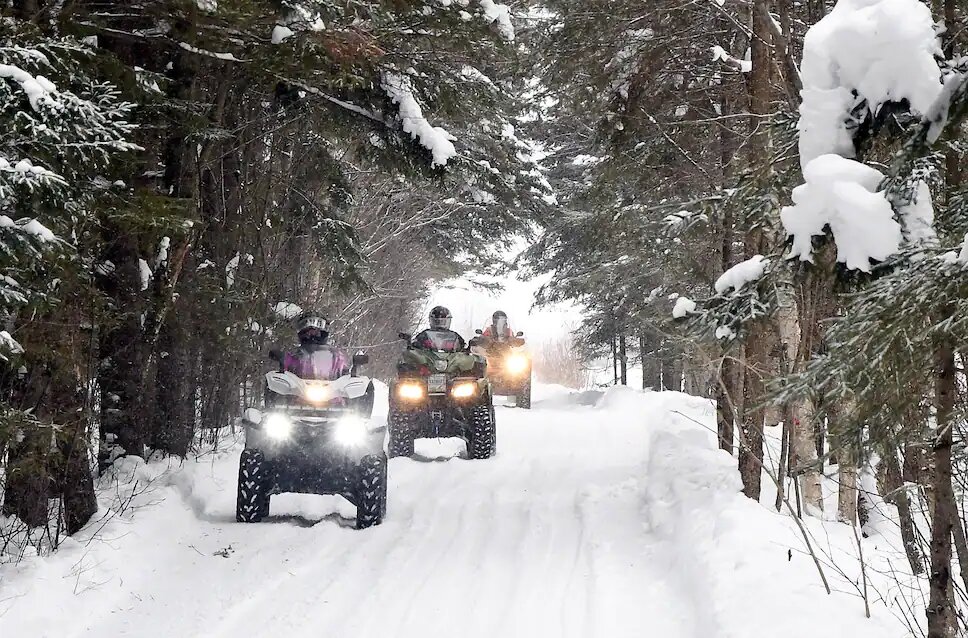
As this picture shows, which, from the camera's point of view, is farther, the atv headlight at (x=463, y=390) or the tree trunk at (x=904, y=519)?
the atv headlight at (x=463, y=390)

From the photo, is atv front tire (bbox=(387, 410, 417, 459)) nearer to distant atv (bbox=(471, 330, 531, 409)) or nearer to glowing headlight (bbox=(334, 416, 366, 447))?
Answer: glowing headlight (bbox=(334, 416, 366, 447))

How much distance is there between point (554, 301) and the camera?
22297 mm

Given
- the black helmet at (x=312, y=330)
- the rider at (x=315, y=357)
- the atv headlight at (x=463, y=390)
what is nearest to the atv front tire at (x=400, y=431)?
the atv headlight at (x=463, y=390)

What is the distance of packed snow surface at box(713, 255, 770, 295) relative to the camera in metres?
3.66

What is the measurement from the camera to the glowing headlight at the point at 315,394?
21.4 feet

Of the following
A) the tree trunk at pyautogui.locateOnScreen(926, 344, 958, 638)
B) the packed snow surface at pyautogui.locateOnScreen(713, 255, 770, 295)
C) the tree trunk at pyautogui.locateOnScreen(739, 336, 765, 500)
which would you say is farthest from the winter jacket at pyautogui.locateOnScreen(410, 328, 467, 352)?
the tree trunk at pyautogui.locateOnScreen(926, 344, 958, 638)

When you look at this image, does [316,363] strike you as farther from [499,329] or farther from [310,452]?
[499,329]

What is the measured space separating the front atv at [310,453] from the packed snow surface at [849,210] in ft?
14.3

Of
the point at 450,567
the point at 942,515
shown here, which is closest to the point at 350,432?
the point at 450,567

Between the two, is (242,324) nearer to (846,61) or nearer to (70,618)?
(70,618)

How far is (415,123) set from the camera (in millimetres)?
7188

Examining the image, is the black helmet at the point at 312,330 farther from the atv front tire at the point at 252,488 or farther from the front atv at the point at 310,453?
the atv front tire at the point at 252,488

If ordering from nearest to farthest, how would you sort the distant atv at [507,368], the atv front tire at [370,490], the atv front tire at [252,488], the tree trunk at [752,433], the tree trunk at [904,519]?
the tree trunk at [904,519], the atv front tire at [252,488], the atv front tire at [370,490], the tree trunk at [752,433], the distant atv at [507,368]

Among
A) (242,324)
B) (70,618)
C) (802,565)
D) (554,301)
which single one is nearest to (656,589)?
(802,565)
